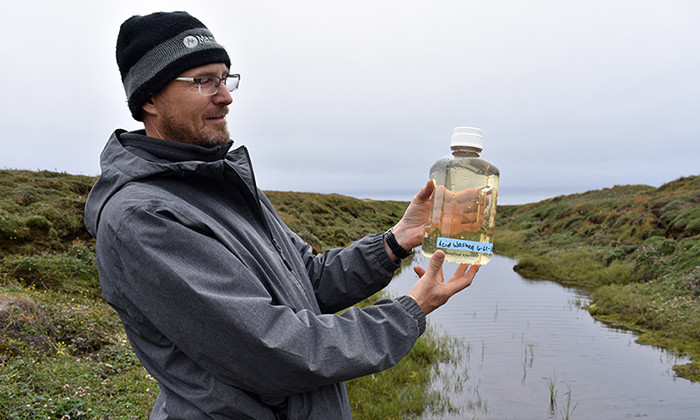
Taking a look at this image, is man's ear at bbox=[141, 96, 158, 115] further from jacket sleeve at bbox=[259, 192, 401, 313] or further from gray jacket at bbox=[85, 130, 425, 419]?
jacket sleeve at bbox=[259, 192, 401, 313]

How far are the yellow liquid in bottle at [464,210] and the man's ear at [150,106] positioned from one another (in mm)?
1542

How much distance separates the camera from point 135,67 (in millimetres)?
2590

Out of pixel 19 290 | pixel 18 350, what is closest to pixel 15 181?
pixel 19 290

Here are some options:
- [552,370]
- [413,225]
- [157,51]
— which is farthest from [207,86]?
[552,370]

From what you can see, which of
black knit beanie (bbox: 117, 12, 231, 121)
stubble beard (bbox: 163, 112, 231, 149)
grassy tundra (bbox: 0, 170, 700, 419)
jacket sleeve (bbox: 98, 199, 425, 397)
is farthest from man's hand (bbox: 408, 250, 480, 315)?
grassy tundra (bbox: 0, 170, 700, 419)

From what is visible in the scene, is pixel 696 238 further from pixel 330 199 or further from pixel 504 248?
pixel 330 199

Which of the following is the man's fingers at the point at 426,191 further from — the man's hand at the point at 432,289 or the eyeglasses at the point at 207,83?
the eyeglasses at the point at 207,83

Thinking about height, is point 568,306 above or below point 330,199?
below

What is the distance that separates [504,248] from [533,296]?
18399 millimetres

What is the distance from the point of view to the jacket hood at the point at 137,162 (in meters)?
2.20

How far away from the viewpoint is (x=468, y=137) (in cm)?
278

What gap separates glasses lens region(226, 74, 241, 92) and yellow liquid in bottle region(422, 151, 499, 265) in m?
1.21

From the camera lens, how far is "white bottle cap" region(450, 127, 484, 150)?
2.76m

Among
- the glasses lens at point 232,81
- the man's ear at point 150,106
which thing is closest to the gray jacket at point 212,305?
the man's ear at point 150,106
